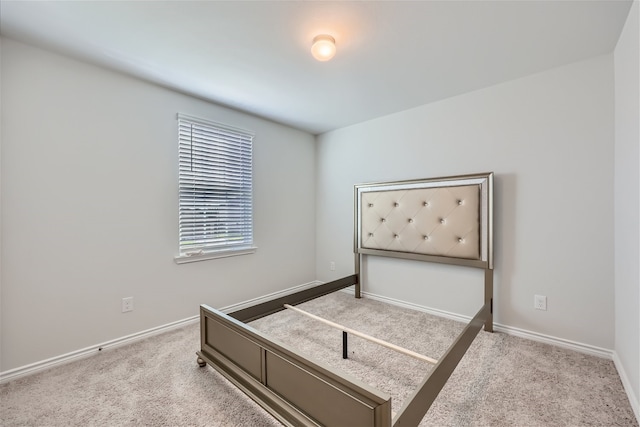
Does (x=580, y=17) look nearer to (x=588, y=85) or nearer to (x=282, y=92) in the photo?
(x=588, y=85)

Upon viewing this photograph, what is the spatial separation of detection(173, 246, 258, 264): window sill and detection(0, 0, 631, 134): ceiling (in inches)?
61.3

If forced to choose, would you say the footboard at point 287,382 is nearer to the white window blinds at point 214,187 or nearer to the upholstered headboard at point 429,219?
the white window blinds at point 214,187

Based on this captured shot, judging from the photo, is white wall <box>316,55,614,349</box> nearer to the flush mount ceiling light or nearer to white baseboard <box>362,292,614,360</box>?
white baseboard <box>362,292,614,360</box>

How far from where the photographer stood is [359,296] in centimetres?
327

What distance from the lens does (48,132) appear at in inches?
74.3

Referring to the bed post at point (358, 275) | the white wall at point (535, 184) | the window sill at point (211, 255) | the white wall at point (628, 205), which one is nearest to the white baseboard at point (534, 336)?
the white wall at point (535, 184)

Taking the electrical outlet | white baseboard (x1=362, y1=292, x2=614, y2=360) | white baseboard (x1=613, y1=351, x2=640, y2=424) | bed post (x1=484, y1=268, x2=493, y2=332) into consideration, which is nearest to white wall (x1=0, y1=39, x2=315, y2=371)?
the electrical outlet

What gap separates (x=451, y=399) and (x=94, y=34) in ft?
10.2

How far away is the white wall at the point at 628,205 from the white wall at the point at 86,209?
307 centimetres

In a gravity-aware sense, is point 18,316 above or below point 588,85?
below

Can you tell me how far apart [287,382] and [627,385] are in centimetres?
198

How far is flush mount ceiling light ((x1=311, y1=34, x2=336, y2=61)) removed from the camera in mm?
1692

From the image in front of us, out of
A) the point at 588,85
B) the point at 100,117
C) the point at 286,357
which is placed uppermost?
the point at 588,85

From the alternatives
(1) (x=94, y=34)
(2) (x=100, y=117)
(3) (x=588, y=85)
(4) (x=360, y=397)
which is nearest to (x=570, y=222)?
(3) (x=588, y=85)
